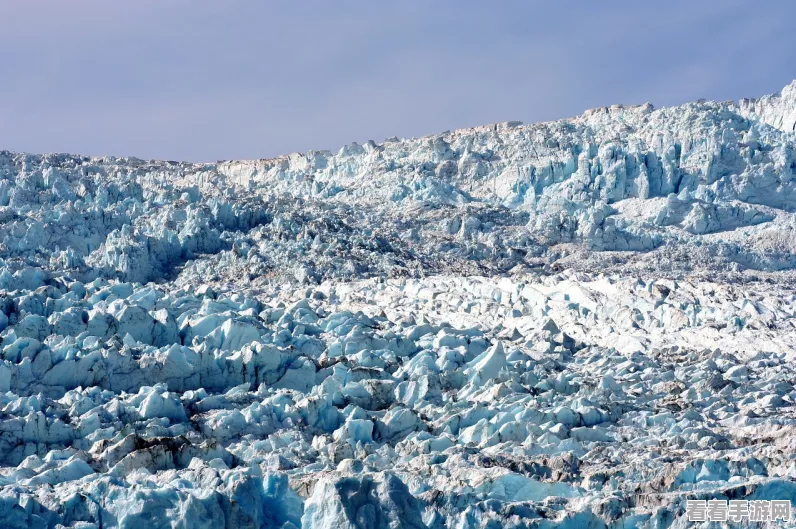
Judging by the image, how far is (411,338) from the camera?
31234 millimetres

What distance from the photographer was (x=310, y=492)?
1661 centimetres

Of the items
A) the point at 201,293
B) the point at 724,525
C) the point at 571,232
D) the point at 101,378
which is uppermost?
the point at 571,232

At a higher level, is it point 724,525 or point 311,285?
point 311,285

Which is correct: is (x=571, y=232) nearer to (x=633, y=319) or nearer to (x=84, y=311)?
(x=633, y=319)

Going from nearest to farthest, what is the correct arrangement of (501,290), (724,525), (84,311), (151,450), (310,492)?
(724,525), (310,492), (151,450), (84,311), (501,290)

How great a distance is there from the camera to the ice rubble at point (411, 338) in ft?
54.3

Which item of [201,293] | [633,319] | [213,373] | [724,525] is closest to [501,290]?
[633,319]

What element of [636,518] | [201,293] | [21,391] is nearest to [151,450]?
[21,391]

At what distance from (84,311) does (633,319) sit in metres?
16.1

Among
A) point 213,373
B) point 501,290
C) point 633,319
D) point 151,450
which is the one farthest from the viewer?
point 501,290

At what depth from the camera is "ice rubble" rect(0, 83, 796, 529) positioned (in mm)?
16562

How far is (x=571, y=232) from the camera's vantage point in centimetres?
5388

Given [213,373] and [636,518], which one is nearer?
[636,518]

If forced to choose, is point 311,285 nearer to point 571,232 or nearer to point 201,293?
point 201,293
